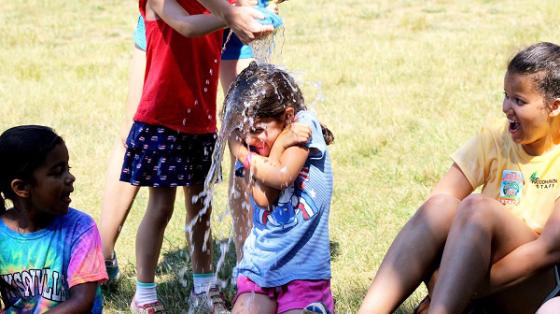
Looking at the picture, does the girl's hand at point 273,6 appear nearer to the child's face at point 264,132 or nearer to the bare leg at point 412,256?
the child's face at point 264,132

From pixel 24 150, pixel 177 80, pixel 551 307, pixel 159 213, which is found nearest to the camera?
pixel 551 307

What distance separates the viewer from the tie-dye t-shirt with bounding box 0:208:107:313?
3064mm

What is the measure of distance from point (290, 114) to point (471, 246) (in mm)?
823

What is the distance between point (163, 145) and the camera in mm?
3863

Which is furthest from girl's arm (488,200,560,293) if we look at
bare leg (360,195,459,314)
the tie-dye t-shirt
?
the tie-dye t-shirt

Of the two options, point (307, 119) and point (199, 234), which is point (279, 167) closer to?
point (307, 119)

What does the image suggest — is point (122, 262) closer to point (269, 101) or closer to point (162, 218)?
point (162, 218)

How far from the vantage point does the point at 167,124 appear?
3.84 m

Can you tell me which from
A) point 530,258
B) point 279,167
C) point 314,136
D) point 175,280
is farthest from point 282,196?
point 175,280

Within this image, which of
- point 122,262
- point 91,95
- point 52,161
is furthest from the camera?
point 91,95

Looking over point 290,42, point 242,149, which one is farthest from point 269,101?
point 290,42

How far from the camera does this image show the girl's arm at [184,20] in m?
3.62

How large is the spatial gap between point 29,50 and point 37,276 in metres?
7.51

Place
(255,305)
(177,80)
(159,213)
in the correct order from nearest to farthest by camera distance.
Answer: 1. (255,305)
2. (177,80)
3. (159,213)
